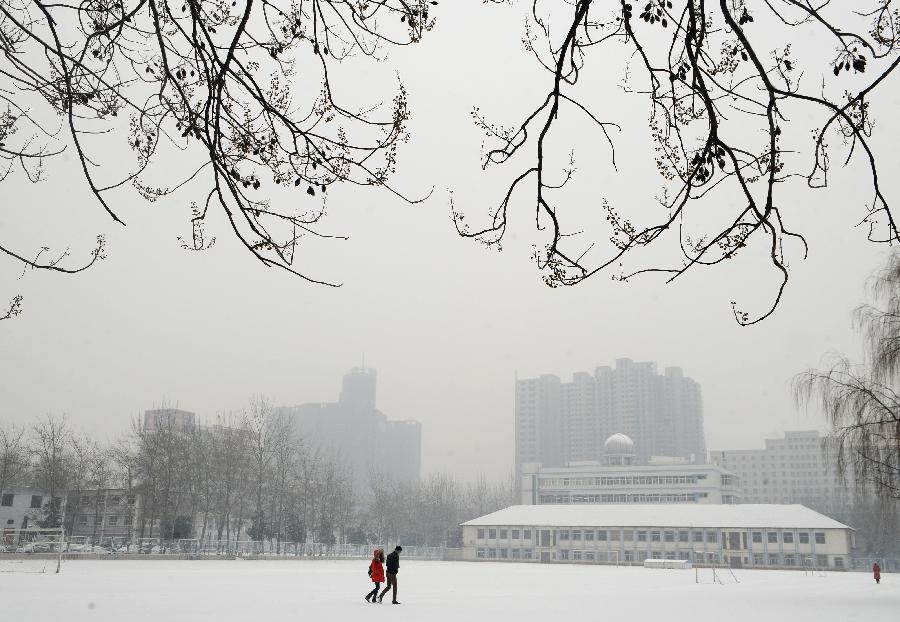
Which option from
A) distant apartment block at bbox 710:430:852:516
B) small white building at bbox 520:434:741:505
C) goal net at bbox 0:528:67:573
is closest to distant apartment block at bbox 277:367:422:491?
distant apartment block at bbox 710:430:852:516

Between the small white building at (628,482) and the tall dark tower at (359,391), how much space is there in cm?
7973

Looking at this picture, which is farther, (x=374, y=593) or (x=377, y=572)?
Answer: (x=377, y=572)

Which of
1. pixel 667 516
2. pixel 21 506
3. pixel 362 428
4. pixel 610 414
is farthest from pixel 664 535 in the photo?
pixel 362 428

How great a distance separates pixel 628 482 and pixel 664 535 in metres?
25.2

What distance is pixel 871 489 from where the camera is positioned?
21.0 metres

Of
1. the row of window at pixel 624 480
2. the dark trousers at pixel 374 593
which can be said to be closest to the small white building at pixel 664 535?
the row of window at pixel 624 480

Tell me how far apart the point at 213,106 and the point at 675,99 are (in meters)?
2.57

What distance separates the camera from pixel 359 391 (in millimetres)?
165875

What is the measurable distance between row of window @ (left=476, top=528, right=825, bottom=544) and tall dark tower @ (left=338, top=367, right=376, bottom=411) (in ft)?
340

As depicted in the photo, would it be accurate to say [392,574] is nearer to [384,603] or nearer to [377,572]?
[377,572]

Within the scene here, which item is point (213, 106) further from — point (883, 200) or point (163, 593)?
point (163, 593)

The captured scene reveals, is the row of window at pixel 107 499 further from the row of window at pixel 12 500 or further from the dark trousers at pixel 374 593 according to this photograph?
the dark trousers at pixel 374 593

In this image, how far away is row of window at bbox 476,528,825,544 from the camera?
4997cm

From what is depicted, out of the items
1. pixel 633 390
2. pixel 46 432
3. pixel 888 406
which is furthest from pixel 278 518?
pixel 633 390
